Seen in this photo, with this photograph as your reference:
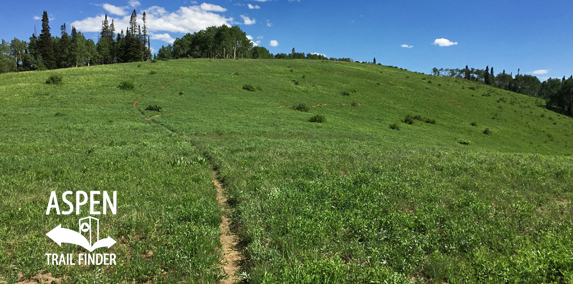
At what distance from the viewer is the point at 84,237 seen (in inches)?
246

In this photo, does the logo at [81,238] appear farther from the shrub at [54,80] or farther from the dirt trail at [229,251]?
the shrub at [54,80]

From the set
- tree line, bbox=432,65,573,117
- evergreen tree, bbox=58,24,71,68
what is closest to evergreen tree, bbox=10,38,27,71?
evergreen tree, bbox=58,24,71,68

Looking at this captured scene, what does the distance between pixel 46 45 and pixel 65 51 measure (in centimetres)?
570

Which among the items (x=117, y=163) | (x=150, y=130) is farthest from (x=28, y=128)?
(x=117, y=163)

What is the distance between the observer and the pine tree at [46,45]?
91512mm

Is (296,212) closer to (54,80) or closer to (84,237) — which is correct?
(84,237)

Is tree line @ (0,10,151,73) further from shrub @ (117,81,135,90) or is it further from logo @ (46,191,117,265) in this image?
logo @ (46,191,117,265)

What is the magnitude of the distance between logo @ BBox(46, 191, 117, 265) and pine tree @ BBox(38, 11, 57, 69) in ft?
395

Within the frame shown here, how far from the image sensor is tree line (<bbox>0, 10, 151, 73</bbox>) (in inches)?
3642

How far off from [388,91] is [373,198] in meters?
66.1


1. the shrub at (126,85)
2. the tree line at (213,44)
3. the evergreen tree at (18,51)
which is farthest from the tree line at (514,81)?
the evergreen tree at (18,51)

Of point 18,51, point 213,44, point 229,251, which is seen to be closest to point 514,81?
point 213,44

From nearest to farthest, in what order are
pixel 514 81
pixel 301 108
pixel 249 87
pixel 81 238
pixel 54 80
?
pixel 81 238, pixel 54 80, pixel 301 108, pixel 249 87, pixel 514 81

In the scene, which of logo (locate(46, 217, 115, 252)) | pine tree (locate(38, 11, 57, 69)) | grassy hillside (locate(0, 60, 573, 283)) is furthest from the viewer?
pine tree (locate(38, 11, 57, 69))
